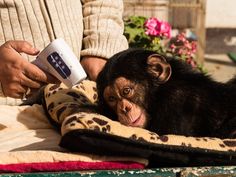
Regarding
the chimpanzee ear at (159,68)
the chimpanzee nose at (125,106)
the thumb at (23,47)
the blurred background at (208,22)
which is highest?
the thumb at (23,47)

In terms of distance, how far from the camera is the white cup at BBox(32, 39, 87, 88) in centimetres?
264

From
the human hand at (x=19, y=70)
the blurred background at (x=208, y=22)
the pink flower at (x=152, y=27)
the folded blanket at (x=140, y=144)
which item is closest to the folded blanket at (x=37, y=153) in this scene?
the folded blanket at (x=140, y=144)

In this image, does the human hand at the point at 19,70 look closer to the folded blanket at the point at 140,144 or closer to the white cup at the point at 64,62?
the white cup at the point at 64,62

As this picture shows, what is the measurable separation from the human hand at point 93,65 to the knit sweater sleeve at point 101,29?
2 cm

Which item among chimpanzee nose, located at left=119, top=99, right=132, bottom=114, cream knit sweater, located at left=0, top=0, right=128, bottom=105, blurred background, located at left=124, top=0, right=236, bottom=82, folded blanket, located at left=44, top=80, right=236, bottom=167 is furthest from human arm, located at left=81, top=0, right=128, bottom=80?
blurred background, located at left=124, top=0, right=236, bottom=82

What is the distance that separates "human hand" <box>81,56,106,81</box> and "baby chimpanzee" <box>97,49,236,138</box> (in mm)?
553

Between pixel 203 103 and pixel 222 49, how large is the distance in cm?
817

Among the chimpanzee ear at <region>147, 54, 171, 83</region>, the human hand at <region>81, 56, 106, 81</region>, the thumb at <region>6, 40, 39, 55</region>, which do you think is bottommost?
the human hand at <region>81, 56, 106, 81</region>

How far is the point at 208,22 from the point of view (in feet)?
33.8

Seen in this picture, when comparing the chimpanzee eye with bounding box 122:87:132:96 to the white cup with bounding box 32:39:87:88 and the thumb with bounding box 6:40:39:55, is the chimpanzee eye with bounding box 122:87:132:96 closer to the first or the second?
the white cup with bounding box 32:39:87:88

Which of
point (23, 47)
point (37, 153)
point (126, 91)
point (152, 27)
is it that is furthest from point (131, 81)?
point (152, 27)

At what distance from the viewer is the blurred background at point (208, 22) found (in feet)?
24.9

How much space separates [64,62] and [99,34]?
752 mm

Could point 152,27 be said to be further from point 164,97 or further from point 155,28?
point 164,97
